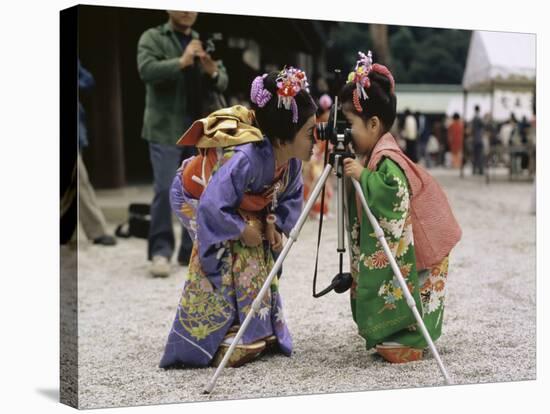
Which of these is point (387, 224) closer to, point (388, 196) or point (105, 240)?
point (388, 196)

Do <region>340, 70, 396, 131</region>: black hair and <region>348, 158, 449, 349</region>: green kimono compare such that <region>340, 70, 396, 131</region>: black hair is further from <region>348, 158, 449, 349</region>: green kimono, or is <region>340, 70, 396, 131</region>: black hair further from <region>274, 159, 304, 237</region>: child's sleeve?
<region>274, 159, 304, 237</region>: child's sleeve

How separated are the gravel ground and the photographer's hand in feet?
4.43

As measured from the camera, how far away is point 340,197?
3.67 metres

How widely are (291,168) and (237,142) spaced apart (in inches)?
11.8

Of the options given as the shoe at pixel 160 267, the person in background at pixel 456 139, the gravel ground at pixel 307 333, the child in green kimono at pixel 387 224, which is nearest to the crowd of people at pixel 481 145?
the person in background at pixel 456 139

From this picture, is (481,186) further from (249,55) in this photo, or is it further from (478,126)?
(249,55)

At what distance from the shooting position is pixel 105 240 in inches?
276

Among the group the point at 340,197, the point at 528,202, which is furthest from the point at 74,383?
the point at 528,202

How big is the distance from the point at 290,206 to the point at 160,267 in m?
2.26

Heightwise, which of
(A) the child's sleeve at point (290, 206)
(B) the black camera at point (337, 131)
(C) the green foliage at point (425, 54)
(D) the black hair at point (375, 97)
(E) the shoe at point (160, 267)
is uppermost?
(C) the green foliage at point (425, 54)

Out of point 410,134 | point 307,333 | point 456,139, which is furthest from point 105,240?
point 456,139

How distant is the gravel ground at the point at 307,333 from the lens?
3.72 metres

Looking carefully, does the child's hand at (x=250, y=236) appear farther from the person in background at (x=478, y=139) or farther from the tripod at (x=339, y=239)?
the person in background at (x=478, y=139)

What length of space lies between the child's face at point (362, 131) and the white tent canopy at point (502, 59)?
1408mm
